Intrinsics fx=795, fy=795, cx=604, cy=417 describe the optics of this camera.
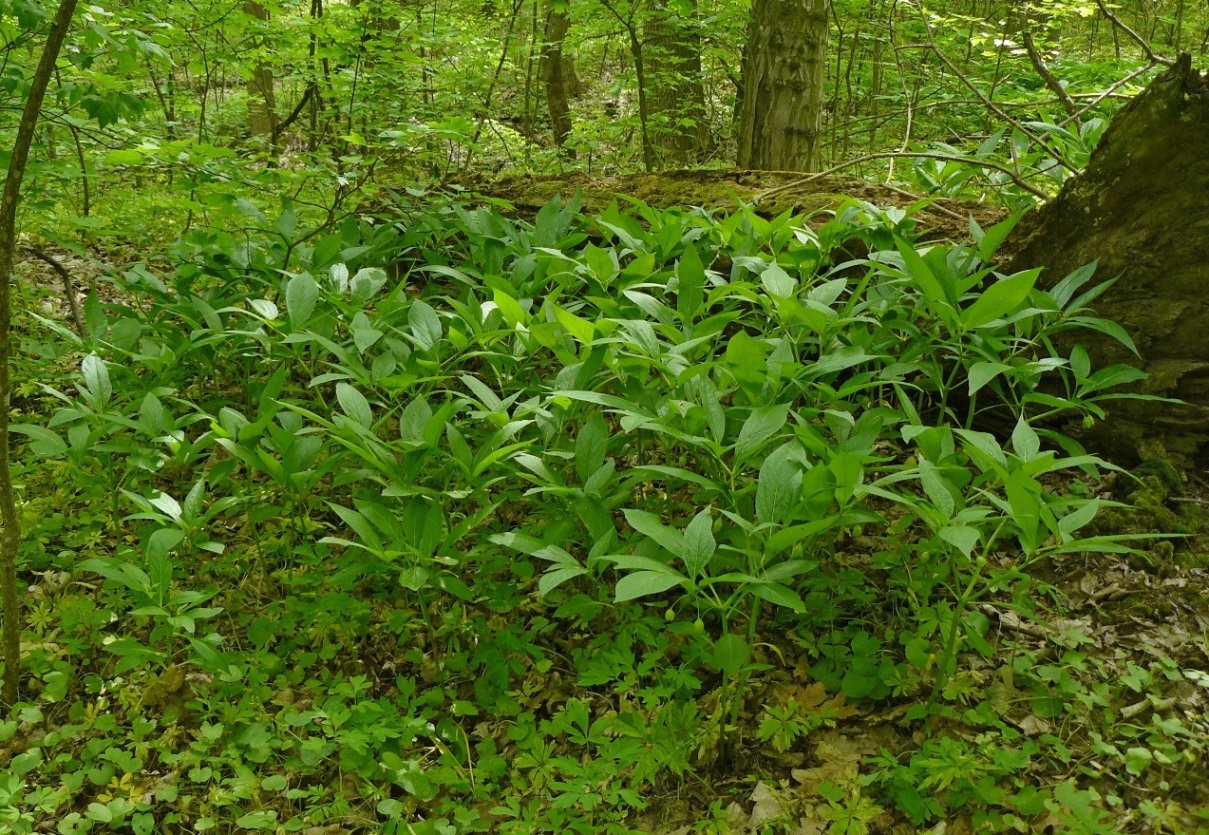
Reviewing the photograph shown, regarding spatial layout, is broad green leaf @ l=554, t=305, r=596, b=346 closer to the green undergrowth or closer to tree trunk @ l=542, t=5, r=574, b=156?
the green undergrowth

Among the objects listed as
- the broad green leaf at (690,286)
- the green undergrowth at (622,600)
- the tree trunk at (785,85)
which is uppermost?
the tree trunk at (785,85)

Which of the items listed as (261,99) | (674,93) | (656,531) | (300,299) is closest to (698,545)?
(656,531)

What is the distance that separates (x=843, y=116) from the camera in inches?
358

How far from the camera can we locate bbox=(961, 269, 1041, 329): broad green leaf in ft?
7.66

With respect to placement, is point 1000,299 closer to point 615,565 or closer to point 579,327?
point 579,327

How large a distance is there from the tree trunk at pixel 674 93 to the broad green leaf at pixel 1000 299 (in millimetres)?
5308

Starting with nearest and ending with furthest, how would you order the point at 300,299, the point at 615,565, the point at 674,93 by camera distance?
the point at 615,565 < the point at 300,299 < the point at 674,93

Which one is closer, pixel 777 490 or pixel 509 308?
pixel 777 490

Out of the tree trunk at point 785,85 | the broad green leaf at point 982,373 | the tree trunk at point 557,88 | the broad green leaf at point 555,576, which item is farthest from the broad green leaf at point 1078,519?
the tree trunk at point 557,88

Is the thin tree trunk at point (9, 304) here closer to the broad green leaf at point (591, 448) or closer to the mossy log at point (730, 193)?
the broad green leaf at point (591, 448)

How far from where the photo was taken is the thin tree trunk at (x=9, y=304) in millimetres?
2127

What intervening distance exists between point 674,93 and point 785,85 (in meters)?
3.84

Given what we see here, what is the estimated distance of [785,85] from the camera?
15.6 ft

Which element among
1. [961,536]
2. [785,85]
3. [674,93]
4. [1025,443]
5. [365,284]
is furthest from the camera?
[674,93]
